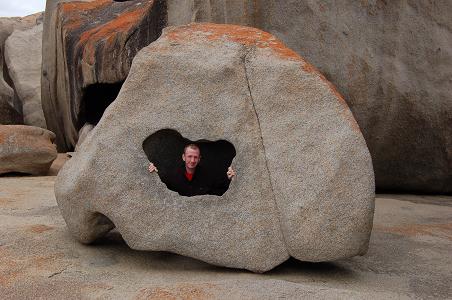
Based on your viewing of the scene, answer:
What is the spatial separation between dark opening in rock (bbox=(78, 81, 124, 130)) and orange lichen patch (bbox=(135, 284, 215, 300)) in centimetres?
435

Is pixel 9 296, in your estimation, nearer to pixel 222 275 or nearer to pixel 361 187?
pixel 222 275

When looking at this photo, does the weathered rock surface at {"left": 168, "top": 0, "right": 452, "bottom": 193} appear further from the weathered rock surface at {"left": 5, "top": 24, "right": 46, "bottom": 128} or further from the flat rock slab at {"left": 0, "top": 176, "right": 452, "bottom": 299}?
the weathered rock surface at {"left": 5, "top": 24, "right": 46, "bottom": 128}

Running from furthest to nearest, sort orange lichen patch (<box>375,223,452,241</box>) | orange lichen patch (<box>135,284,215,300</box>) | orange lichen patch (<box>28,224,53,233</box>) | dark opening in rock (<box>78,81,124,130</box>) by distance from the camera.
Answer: dark opening in rock (<box>78,81,124,130</box>), orange lichen patch (<box>375,223,452,241</box>), orange lichen patch (<box>28,224,53,233</box>), orange lichen patch (<box>135,284,215,300</box>)

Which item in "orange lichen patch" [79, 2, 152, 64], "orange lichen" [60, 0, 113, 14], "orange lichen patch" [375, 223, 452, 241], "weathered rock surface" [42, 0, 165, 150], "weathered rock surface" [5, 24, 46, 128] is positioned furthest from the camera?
"weathered rock surface" [5, 24, 46, 128]

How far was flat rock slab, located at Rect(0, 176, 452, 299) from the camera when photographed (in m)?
2.84

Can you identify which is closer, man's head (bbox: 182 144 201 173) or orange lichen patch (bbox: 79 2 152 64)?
man's head (bbox: 182 144 201 173)

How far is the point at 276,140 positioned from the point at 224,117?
1.03 ft

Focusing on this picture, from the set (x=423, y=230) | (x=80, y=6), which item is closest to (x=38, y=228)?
(x=423, y=230)

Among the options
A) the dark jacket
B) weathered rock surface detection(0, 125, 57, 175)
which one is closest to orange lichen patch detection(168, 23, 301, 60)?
the dark jacket

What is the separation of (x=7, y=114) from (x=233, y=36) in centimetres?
748

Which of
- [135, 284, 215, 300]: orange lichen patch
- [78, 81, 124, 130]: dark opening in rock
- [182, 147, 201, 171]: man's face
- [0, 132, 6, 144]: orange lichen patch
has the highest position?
[182, 147, 201, 171]: man's face

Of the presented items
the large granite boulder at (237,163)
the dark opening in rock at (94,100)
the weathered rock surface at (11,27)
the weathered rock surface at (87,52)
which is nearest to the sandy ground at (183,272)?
the large granite boulder at (237,163)

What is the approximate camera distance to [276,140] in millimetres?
3246

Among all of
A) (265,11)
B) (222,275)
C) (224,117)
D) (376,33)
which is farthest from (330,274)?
(376,33)
